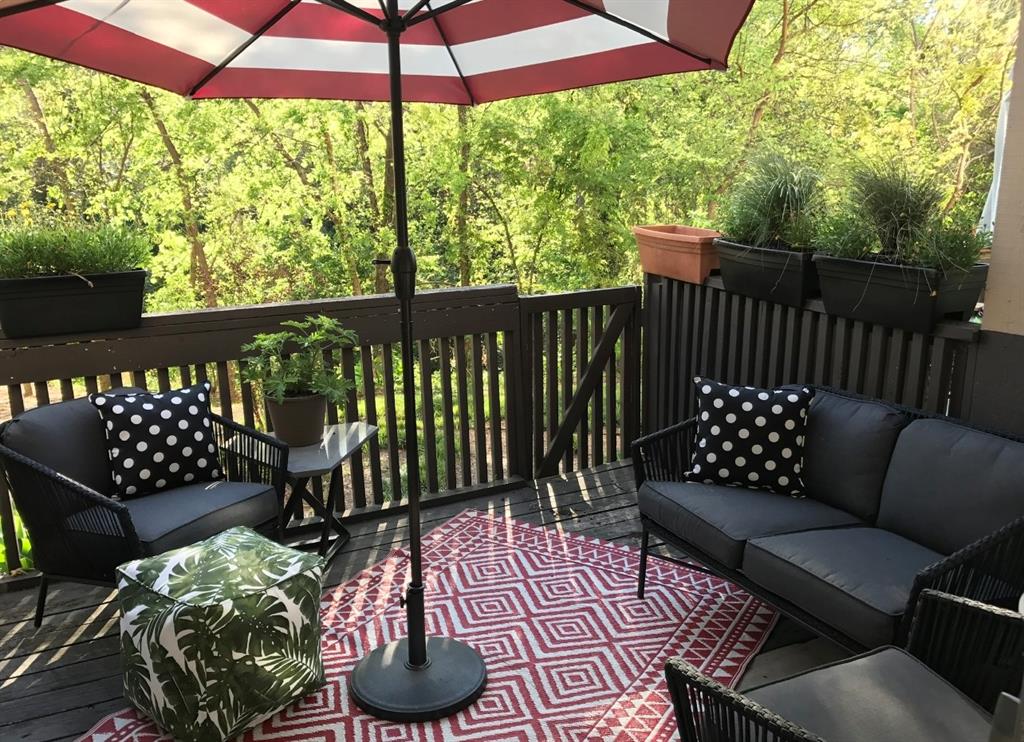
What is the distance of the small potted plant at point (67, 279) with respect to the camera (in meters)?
3.14

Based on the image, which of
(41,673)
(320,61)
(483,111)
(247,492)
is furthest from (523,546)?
(483,111)

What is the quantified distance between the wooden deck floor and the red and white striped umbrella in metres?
2.04

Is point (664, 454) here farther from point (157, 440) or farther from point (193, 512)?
point (157, 440)

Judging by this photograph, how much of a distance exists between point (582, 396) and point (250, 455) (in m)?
2.00

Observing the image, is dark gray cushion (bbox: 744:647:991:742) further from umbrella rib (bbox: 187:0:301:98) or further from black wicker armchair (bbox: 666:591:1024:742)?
umbrella rib (bbox: 187:0:301:98)

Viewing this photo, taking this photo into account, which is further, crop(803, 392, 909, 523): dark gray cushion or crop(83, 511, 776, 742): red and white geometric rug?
crop(803, 392, 909, 523): dark gray cushion

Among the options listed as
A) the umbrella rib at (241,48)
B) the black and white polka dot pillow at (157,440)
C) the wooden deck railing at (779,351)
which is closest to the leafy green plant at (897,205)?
the wooden deck railing at (779,351)

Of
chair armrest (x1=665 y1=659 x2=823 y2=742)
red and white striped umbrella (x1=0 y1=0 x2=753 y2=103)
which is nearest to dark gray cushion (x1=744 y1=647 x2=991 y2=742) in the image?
chair armrest (x1=665 y1=659 x2=823 y2=742)

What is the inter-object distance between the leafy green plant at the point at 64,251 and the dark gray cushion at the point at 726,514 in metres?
2.38

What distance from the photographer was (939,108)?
7.56 metres

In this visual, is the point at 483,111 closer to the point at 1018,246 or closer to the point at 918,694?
the point at 1018,246

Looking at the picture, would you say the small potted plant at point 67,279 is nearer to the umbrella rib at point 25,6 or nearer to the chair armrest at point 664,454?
the umbrella rib at point 25,6

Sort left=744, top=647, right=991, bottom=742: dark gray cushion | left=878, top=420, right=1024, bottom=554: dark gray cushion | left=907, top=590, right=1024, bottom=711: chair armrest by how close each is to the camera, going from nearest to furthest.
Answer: left=744, top=647, right=991, bottom=742: dark gray cushion < left=907, top=590, right=1024, bottom=711: chair armrest < left=878, top=420, right=1024, bottom=554: dark gray cushion

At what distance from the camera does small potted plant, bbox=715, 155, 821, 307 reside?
3.53 meters
